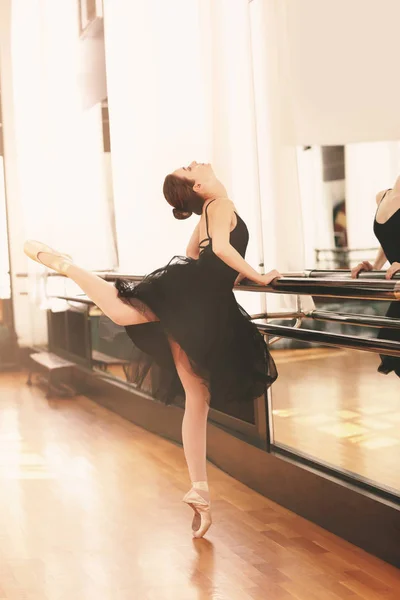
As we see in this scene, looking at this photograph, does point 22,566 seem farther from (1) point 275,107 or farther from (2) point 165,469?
(1) point 275,107

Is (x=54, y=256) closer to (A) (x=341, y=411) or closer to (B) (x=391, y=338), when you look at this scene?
(A) (x=341, y=411)

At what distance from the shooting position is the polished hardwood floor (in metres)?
2.81

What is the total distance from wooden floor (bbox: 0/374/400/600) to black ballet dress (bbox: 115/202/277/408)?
532 mm

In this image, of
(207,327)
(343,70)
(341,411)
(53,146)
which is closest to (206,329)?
(207,327)

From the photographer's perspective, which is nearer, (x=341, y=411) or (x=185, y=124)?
(x=341, y=411)

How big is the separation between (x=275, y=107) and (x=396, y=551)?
204 centimetres

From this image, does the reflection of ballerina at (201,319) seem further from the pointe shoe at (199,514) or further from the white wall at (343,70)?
the white wall at (343,70)

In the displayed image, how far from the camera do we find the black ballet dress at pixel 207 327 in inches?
122

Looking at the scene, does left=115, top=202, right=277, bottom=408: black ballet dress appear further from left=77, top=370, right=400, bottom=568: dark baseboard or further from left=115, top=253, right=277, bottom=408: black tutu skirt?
left=77, top=370, right=400, bottom=568: dark baseboard

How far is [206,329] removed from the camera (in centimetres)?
310

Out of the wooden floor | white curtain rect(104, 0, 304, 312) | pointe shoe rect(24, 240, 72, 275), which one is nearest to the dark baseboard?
the wooden floor

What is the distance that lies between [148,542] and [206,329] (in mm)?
808

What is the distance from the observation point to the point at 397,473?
271cm

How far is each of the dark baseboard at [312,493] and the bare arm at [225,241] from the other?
777 mm
